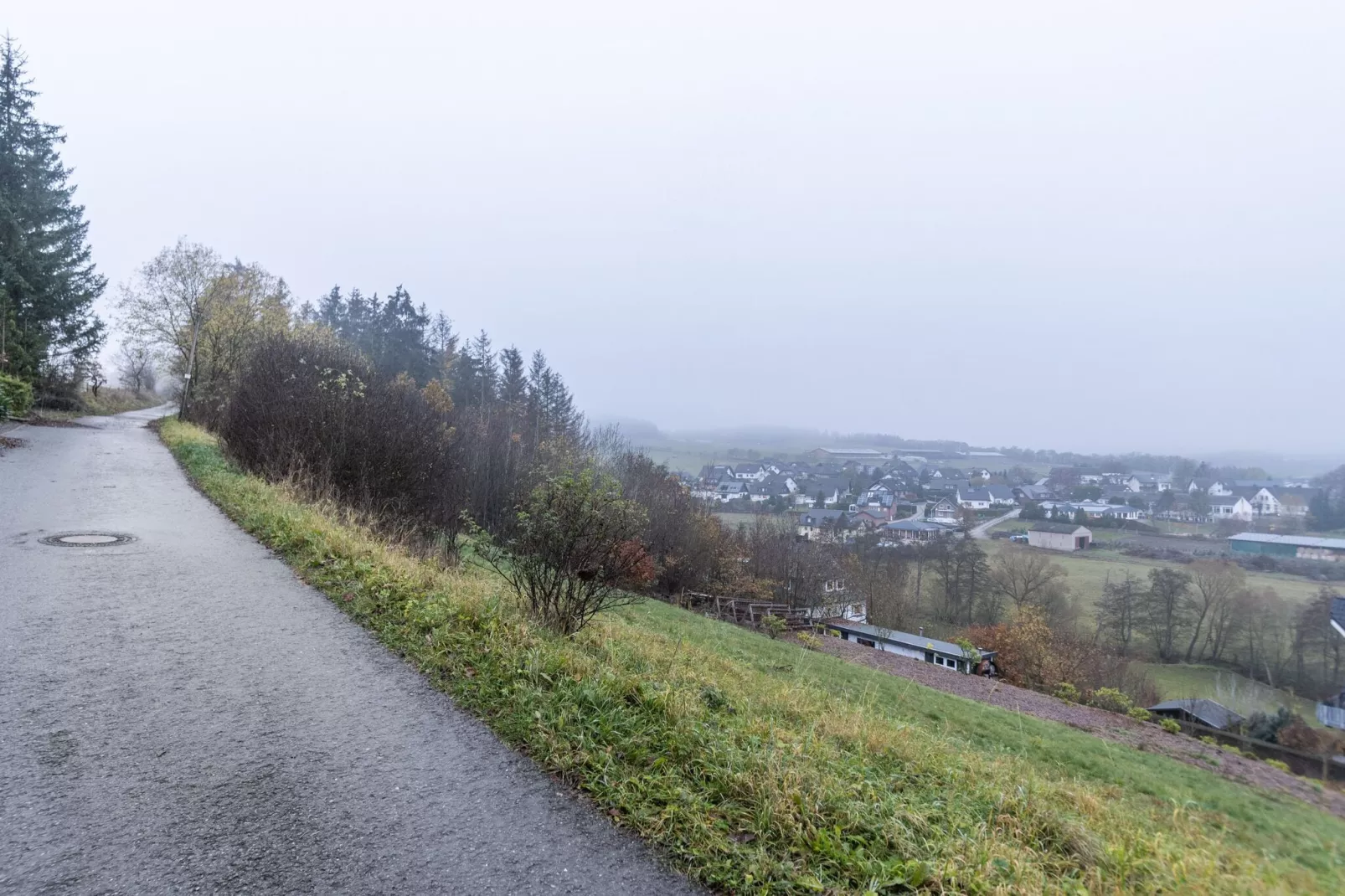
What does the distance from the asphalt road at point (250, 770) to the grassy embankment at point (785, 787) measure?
9.3 inches

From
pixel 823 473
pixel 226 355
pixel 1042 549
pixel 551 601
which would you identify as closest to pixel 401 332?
pixel 226 355

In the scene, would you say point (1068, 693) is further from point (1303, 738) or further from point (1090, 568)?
point (1303, 738)

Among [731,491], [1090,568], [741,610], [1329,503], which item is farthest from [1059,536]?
[731,491]

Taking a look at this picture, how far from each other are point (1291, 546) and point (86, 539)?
2807 cm

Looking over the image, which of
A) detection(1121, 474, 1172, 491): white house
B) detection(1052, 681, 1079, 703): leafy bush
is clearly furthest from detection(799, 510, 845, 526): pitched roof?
detection(1052, 681, 1079, 703): leafy bush

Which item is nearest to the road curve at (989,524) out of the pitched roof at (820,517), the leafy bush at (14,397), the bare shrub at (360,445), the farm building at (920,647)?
the pitched roof at (820,517)

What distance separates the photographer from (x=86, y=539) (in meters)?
8.20

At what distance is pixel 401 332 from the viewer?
2365 inches

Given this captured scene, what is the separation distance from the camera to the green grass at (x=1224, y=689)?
454 inches

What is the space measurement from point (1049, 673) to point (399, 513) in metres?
27.5

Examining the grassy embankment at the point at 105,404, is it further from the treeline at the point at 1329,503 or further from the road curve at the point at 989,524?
the road curve at the point at 989,524

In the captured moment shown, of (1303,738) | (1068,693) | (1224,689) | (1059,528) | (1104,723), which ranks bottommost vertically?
(1068,693)

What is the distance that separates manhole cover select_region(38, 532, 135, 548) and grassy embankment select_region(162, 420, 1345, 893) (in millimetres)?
3217

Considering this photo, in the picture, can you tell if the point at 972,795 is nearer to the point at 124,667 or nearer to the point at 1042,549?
the point at 124,667
